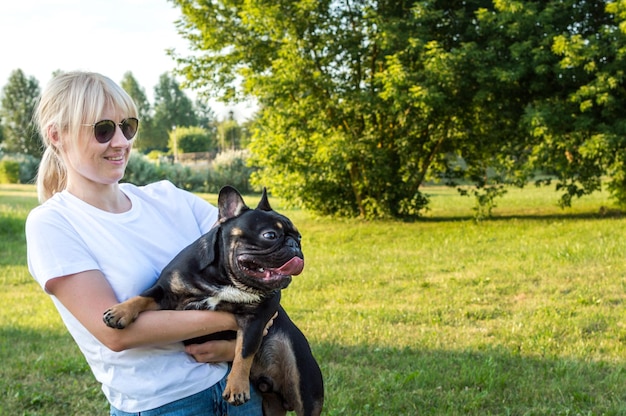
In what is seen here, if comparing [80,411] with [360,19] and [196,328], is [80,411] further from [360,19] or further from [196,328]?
[360,19]

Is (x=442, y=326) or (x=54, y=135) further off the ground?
(x=54, y=135)

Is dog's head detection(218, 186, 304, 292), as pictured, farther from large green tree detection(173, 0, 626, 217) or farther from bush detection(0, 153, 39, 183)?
bush detection(0, 153, 39, 183)

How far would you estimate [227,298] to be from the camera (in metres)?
2.68

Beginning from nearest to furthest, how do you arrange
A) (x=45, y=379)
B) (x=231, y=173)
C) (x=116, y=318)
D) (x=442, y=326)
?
(x=116, y=318) < (x=45, y=379) < (x=442, y=326) < (x=231, y=173)

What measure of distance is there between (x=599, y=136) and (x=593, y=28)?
3454mm

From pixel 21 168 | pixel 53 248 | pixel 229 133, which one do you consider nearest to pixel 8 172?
pixel 21 168

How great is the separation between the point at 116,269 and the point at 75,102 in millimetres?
645

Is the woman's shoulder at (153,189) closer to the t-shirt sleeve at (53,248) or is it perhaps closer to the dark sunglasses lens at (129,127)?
the dark sunglasses lens at (129,127)

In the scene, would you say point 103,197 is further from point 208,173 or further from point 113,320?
point 208,173

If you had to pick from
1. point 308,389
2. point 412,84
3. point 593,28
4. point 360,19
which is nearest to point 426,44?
point 412,84

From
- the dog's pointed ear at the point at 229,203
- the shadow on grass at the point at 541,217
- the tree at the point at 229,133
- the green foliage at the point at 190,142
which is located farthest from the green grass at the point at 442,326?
the tree at the point at 229,133

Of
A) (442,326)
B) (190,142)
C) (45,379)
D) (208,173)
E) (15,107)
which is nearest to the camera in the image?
(45,379)

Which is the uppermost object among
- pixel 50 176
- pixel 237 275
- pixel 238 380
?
pixel 50 176

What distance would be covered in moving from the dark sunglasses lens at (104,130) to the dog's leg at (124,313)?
24.3 inches
